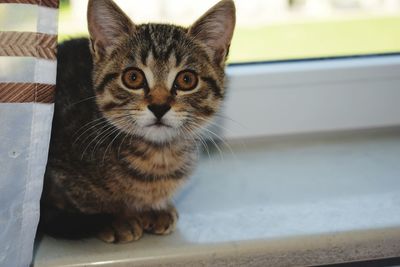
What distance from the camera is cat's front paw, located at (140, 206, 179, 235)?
43.6 inches

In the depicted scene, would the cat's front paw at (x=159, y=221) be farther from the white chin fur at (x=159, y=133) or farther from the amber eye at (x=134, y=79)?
the amber eye at (x=134, y=79)

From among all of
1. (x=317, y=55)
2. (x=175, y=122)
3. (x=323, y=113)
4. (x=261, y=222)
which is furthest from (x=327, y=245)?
(x=317, y=55)

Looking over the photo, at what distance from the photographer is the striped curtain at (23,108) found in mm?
814

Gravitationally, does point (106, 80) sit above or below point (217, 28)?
below

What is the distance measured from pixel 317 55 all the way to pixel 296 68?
9 cm

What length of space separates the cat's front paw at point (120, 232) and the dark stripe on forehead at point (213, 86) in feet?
1.05

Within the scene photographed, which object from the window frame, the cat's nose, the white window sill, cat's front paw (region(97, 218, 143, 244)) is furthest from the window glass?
cat's front paw (region(97, 218, 143, 244))

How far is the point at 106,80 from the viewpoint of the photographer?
1102 mm

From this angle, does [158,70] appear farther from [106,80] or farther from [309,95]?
[309,95]

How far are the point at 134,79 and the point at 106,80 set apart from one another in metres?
0.07

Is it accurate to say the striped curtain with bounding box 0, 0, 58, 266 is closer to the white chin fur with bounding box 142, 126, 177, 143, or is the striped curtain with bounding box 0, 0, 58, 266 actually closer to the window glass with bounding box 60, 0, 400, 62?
the white chin fur with bounding box 142, 126, 177, 143

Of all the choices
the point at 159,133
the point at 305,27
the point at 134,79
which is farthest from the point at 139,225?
the point at 305,27

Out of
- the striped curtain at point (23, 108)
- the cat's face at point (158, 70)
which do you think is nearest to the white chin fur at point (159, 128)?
the cat's face at point (158, 70)

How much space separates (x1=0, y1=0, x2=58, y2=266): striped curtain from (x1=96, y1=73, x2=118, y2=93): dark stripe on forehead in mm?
239
